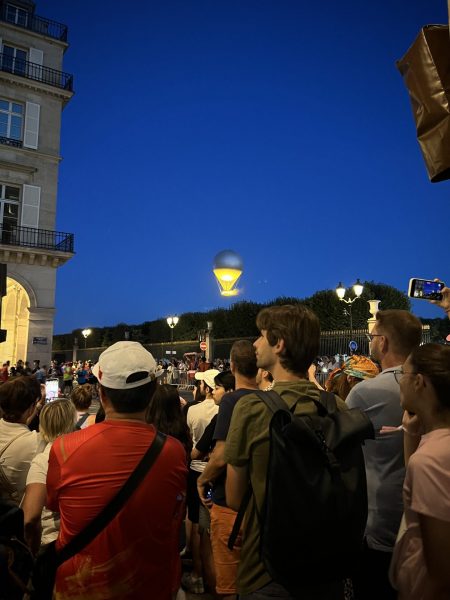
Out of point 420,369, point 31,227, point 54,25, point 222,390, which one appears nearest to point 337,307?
point 31,227

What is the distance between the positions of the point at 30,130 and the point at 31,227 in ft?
18.8

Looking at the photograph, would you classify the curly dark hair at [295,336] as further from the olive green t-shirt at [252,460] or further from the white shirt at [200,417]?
the white shirt at [200,417]

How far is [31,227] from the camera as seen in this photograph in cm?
2375

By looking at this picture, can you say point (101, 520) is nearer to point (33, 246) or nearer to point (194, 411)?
point (194, 411)

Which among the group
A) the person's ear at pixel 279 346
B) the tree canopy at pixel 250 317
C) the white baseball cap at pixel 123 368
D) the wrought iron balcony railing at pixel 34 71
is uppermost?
the wrought iron balcony railing at pixel 34 71

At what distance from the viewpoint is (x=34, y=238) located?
23.7m

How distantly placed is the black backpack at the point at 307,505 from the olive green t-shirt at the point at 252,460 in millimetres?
69

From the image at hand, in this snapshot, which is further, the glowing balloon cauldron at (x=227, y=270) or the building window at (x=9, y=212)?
the building window at (x=9, y=212)

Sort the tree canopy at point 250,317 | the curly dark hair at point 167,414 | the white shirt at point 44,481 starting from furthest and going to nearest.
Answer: the tree canopy at point 250,317 → the curly dark hair at point 167,414 → the white shirt at point 44,481

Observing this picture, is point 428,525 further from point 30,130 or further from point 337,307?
point 337,307

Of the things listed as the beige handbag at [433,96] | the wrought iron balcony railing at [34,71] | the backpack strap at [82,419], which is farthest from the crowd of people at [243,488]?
the wrought iron balcony railing at [34,71]

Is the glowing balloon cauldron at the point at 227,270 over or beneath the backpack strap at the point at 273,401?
over

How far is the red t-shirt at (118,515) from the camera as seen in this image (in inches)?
70.2

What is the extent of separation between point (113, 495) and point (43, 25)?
32928 mm
